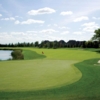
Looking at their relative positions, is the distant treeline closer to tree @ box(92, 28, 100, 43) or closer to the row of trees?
the row of trees

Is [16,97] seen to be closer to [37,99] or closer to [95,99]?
[37,99]

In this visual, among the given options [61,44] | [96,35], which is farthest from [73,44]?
[96,35]

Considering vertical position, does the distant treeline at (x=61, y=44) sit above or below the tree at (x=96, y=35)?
below

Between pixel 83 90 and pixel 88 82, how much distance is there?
2.15 meters

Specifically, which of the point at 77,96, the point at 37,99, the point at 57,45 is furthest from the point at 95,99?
the point at 57,45

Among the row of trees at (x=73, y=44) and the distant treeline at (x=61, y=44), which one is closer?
the row of trees at (x=73, y=44)

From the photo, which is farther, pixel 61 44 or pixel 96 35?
pixel 61 44

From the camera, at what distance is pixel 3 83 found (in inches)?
505

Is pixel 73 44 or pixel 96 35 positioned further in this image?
pixel 73 44

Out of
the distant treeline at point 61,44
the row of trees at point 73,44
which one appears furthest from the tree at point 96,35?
the distant treeline at point 61,44

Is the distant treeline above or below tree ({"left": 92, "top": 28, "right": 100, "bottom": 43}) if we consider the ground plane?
below

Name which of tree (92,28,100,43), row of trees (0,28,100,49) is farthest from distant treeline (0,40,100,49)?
tree (92,28,100,43)

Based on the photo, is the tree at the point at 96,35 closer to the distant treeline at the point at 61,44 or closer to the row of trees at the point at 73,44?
the row of trees at the point at 73,44

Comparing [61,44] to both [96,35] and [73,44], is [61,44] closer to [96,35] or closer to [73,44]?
[73,44]
